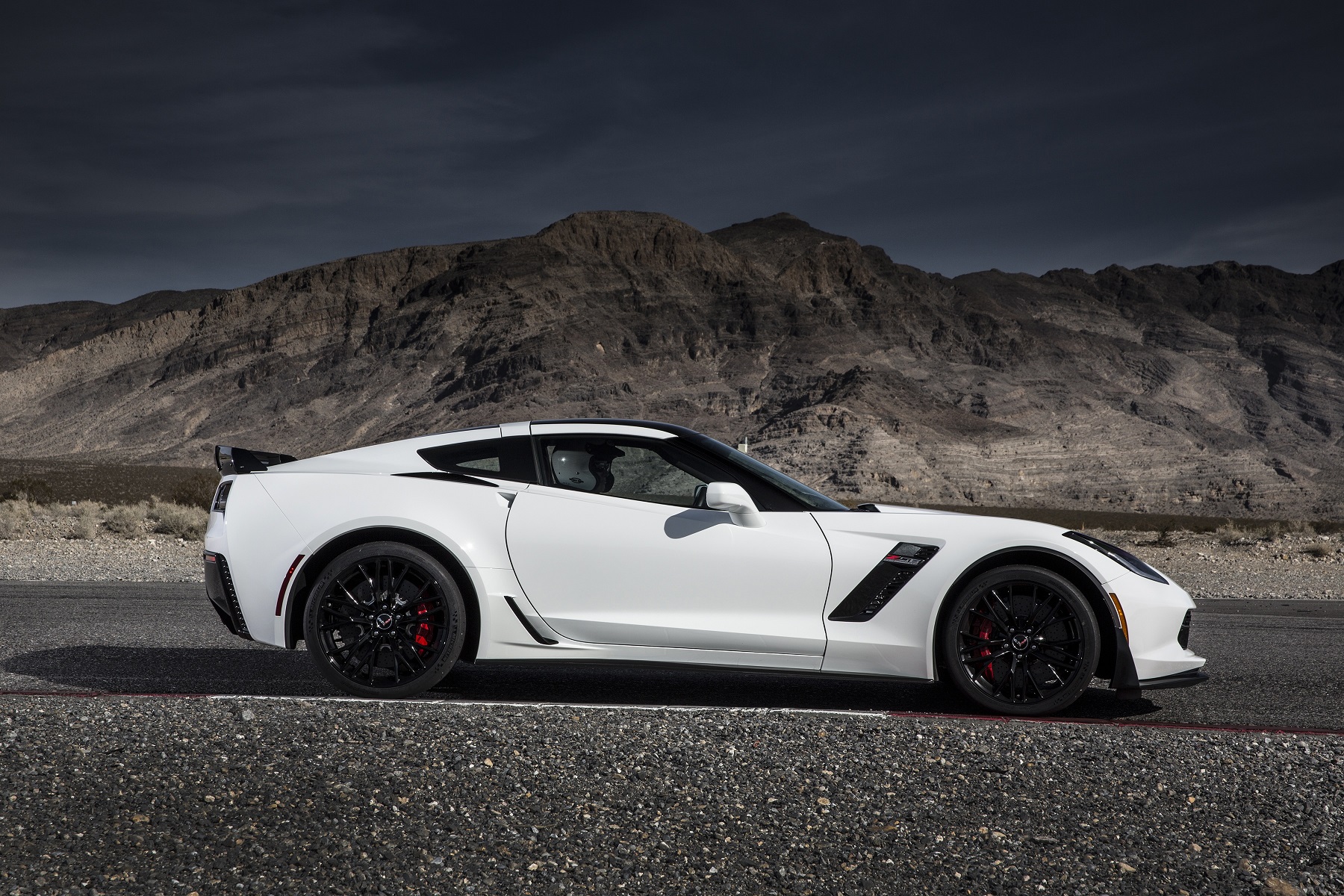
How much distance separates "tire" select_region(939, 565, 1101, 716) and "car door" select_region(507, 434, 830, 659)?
0.65 meters

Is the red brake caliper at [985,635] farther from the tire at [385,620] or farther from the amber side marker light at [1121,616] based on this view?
the tire at [385,620]

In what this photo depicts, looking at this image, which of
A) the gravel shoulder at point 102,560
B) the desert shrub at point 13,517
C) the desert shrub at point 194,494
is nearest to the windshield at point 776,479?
the gravel shoulder at point 102,560

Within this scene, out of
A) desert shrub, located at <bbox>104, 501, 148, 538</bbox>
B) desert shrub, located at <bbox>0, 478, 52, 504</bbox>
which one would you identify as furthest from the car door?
desert shrub, located at <bbox>0, 478, 52, 504</bbox>

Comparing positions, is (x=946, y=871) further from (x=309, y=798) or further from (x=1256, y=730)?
(x=1256, y=730)

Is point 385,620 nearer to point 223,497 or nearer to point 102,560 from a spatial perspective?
point 223,497

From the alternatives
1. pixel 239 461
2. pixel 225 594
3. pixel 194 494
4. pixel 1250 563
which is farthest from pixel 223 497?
pixel 194 494

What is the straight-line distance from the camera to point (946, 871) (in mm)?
2977

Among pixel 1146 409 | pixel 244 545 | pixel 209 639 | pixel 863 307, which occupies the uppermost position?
pixel 863 307

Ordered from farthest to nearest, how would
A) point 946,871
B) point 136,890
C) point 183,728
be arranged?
1. point 183,728
2. point 946,871
3. point 136,890

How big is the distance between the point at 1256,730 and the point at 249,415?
327 feet

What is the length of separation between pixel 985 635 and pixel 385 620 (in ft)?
9.21

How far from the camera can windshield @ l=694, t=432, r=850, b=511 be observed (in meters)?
5.07

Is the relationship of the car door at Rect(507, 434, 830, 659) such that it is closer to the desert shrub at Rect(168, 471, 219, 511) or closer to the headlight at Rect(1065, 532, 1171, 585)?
the headlight at Rect(1065, 532, 1171, 585)

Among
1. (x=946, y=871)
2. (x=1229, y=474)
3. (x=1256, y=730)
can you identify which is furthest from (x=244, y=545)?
(x=1229, y=474)
